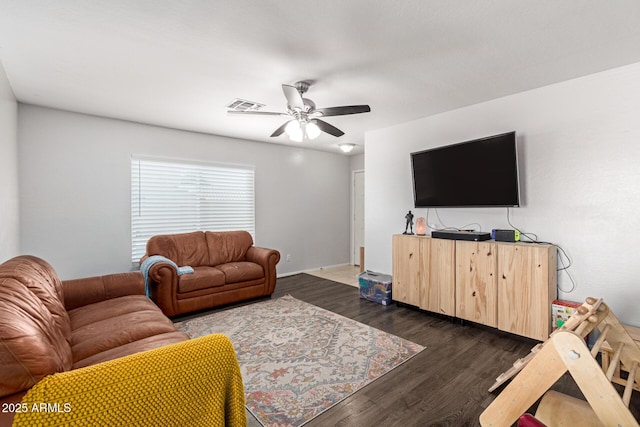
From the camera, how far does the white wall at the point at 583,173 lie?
8.28 feet

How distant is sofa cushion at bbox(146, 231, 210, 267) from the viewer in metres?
3.94

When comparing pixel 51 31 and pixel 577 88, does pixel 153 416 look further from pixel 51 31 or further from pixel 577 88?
pixel 577 88

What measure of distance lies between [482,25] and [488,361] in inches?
101

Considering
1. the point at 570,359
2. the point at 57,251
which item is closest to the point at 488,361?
the point at 570,359

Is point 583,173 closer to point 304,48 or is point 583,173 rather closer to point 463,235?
point 463,235

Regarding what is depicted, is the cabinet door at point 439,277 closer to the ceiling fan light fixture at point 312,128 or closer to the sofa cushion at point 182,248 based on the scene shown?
the ceiling fan light fixture at point 312,128

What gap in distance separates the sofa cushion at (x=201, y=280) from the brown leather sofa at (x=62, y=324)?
2.09 feet

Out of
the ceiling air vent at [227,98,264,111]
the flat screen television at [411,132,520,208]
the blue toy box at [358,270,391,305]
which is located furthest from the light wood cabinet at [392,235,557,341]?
the ceiling air vent at [227,98,264,111]

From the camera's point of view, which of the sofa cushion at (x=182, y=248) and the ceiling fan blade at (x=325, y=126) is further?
the sofa cushion at (x=182, y=248)

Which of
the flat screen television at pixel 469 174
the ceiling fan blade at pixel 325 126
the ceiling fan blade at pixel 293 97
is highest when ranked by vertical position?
the ceiling fan blade at pixel 293 97

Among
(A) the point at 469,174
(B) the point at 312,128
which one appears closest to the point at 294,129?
(B) the point at 312,128

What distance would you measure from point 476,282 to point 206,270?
322cm

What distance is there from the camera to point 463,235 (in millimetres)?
3223

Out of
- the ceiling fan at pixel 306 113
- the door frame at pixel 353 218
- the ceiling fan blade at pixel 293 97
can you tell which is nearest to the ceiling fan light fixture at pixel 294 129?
the ceiling fan at pixel 306 113
